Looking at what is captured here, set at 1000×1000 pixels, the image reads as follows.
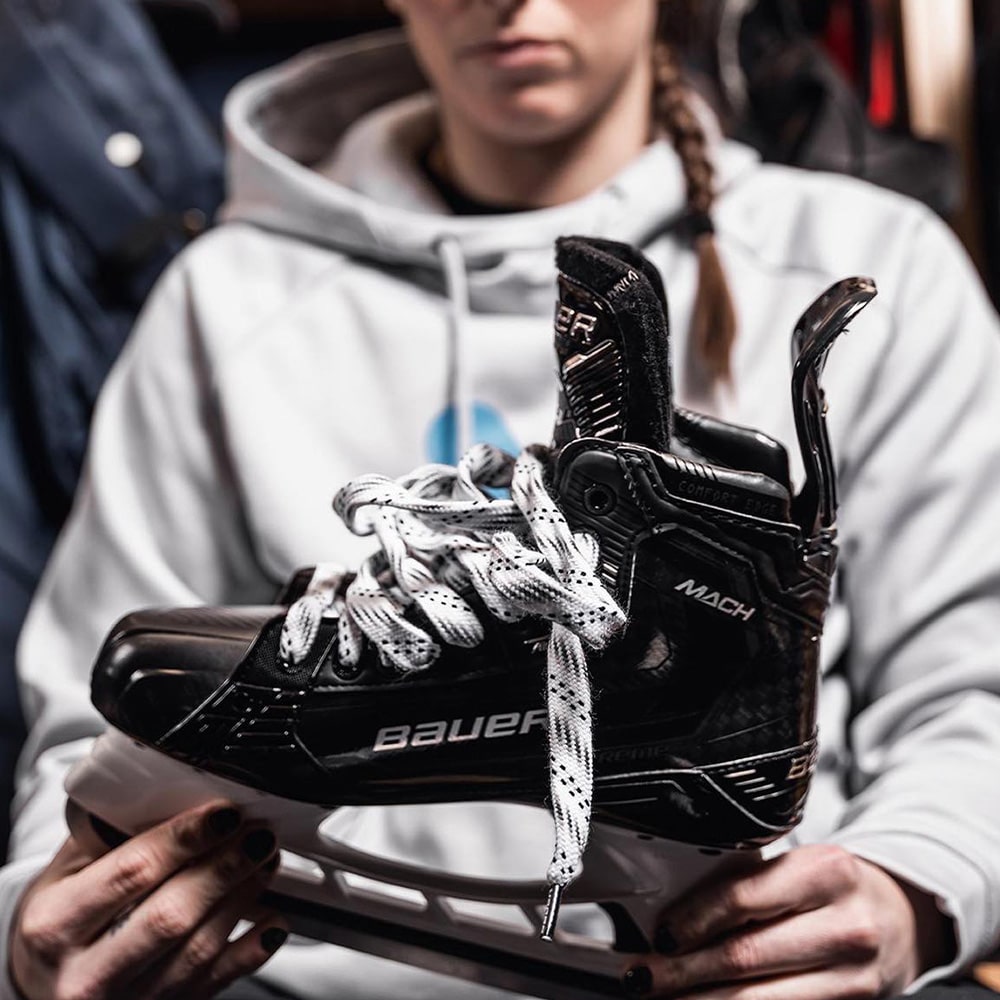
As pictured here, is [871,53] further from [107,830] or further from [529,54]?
[107,830]

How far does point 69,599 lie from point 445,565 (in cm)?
35

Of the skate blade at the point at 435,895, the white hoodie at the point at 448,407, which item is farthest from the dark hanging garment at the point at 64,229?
the skate blade at the point at 435,895

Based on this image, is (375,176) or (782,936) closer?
(782,936)

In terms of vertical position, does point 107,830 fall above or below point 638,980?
above

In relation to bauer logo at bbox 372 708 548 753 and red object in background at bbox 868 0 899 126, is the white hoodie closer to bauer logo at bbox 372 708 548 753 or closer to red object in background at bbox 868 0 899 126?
bauer logo at bbox 372 708 548 753

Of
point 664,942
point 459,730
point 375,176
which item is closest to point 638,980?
point 664,942

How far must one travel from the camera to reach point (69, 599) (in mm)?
815

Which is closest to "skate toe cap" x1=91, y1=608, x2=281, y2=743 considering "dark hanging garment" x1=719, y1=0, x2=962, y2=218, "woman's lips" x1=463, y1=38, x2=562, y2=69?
"woman's lips" x1=463, y1=38, x2=562, y2=69

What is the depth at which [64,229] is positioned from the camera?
1.01 metres

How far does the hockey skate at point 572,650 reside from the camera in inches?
20.3

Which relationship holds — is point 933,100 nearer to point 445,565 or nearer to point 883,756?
point 883,756

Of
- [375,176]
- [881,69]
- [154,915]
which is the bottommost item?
[881,69]

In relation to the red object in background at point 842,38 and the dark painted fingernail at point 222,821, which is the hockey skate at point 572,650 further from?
the red object in background at point 842,38

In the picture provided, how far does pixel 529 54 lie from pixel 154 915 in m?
0.46
